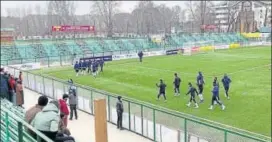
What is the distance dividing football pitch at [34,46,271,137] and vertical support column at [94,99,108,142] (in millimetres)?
Result: 8957

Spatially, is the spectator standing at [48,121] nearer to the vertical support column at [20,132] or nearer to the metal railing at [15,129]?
the metal railing at [15,129]

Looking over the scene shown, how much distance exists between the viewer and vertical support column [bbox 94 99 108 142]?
386 inches

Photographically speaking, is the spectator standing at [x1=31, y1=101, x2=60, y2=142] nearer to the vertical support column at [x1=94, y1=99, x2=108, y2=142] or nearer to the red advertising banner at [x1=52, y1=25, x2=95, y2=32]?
the vertical support column at [x1=94, y1=99, x2=108, y2=142]

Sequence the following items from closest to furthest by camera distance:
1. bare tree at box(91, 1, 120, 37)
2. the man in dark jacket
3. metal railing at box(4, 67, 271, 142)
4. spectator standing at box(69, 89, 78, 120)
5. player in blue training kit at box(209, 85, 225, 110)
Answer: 1. metal railing at box(4, 67, 271, 142)
2. the man in dark jacket
3. spectator standing at box(69, 89, 78, 120)
4. player in blue training kit at box(209, 85, 225, 110)
5. bare tree at box(91, 1, 120, 37)

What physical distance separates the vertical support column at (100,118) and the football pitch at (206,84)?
29.4ft

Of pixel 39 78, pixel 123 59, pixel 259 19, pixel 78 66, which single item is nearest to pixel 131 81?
pixel 78 66

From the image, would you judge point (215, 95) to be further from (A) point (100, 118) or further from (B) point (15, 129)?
(B) point (15, 129)

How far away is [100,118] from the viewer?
9.93 metres

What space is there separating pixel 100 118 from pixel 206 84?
65.7 ft

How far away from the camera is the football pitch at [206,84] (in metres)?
19.1

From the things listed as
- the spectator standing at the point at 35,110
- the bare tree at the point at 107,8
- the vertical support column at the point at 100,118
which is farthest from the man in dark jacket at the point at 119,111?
the bare tree at the point at 107,8

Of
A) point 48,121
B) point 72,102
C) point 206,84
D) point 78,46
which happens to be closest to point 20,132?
point 48,121

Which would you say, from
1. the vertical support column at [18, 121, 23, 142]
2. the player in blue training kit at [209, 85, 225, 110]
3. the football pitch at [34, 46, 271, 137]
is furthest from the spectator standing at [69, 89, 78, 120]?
the vertical support column at [18, 121, 23, 142]

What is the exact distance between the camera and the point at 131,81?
31.3 m
